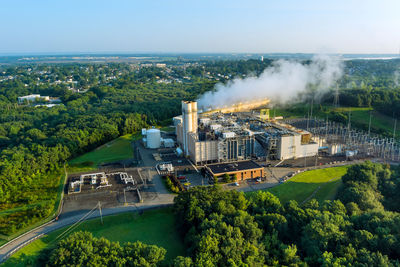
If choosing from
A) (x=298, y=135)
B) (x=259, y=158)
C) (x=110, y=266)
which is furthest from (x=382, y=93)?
(x=110, y=266)

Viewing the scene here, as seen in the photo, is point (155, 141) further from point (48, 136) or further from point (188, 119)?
point (48, 136)

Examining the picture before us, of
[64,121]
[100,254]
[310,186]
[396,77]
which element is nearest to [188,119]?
[310,186]

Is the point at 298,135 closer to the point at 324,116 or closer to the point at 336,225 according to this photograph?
the point at 336,225

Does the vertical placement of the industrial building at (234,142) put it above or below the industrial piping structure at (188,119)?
below

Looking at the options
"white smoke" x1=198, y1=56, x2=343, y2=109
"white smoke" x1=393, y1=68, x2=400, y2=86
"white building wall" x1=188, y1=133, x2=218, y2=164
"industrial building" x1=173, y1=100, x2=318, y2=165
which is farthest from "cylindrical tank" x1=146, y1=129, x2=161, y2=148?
"white smoke" x1=393, y1=68, x2=400, y2=86

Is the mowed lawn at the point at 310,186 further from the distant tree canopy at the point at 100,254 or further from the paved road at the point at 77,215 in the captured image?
the distant tree canopy at the point at 100,254

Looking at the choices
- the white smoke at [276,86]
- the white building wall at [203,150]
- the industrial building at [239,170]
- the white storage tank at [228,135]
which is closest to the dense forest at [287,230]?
the industrial building at [239,170]
